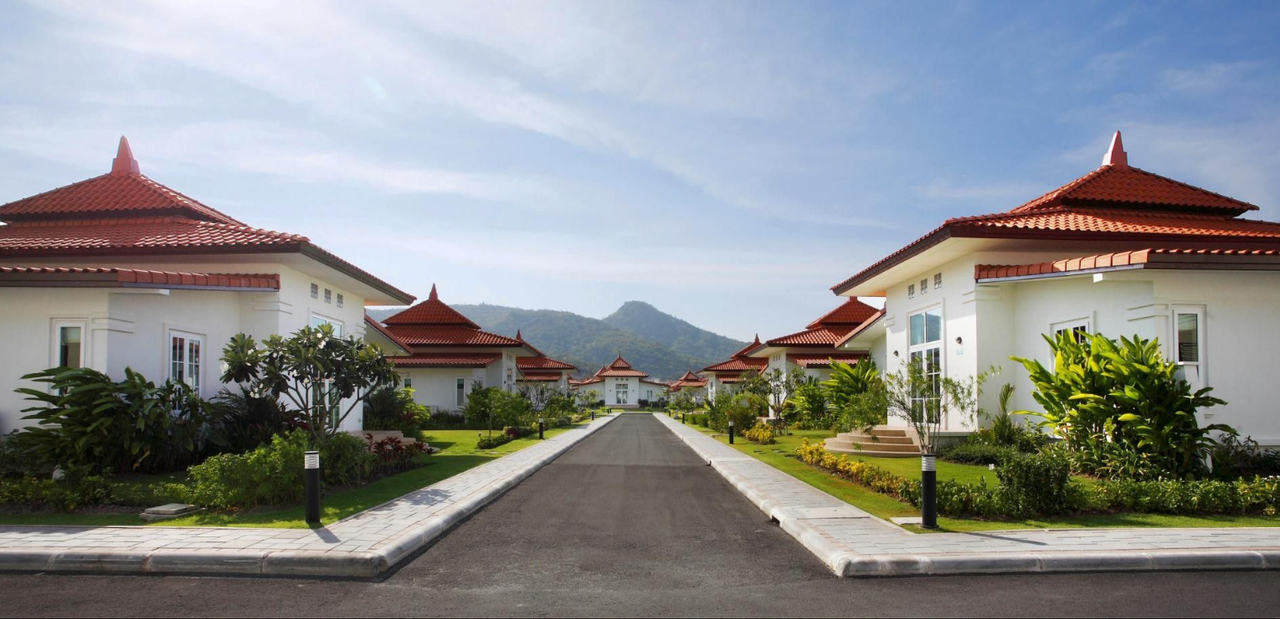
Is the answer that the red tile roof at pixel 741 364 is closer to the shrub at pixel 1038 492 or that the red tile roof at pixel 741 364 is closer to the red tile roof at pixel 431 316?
the red tile roof at pixel 431 316

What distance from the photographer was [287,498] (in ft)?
34.8

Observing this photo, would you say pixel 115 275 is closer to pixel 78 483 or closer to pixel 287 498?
pixel 78 483

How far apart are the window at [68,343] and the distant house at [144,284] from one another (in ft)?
0.05

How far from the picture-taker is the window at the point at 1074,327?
47.4ft

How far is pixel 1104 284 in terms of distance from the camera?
1416 centimetres

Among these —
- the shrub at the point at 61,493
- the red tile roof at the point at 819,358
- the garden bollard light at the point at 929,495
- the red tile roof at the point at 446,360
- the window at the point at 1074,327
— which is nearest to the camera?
the garden bollard light at the point at 929,495

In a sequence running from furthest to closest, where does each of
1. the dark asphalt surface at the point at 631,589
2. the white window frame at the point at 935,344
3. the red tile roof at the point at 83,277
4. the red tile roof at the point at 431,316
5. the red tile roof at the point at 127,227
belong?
the red tile roof at the point at 431,316
the white window frame at the point at 935,344
the red tile roof at the point at 127,227
the red tile roof at the point at 83,277
the dark asphalt surface at the point at 631,589

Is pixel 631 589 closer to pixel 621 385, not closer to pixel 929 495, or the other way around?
pixel 929 495

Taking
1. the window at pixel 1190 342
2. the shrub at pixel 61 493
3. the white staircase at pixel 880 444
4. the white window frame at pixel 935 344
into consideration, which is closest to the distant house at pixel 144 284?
the shrub at pixel 61 493

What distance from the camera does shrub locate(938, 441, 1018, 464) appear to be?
47.5ft

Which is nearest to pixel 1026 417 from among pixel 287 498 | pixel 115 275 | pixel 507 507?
pixel 507 507

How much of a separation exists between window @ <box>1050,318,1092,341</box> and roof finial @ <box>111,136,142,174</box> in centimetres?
2270

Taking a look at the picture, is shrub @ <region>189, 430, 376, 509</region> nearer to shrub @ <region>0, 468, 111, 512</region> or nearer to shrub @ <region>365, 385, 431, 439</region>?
shrub @ <region>0, 468, 111, 512</region>

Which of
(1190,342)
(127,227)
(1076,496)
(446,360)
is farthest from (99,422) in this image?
(446,360)
